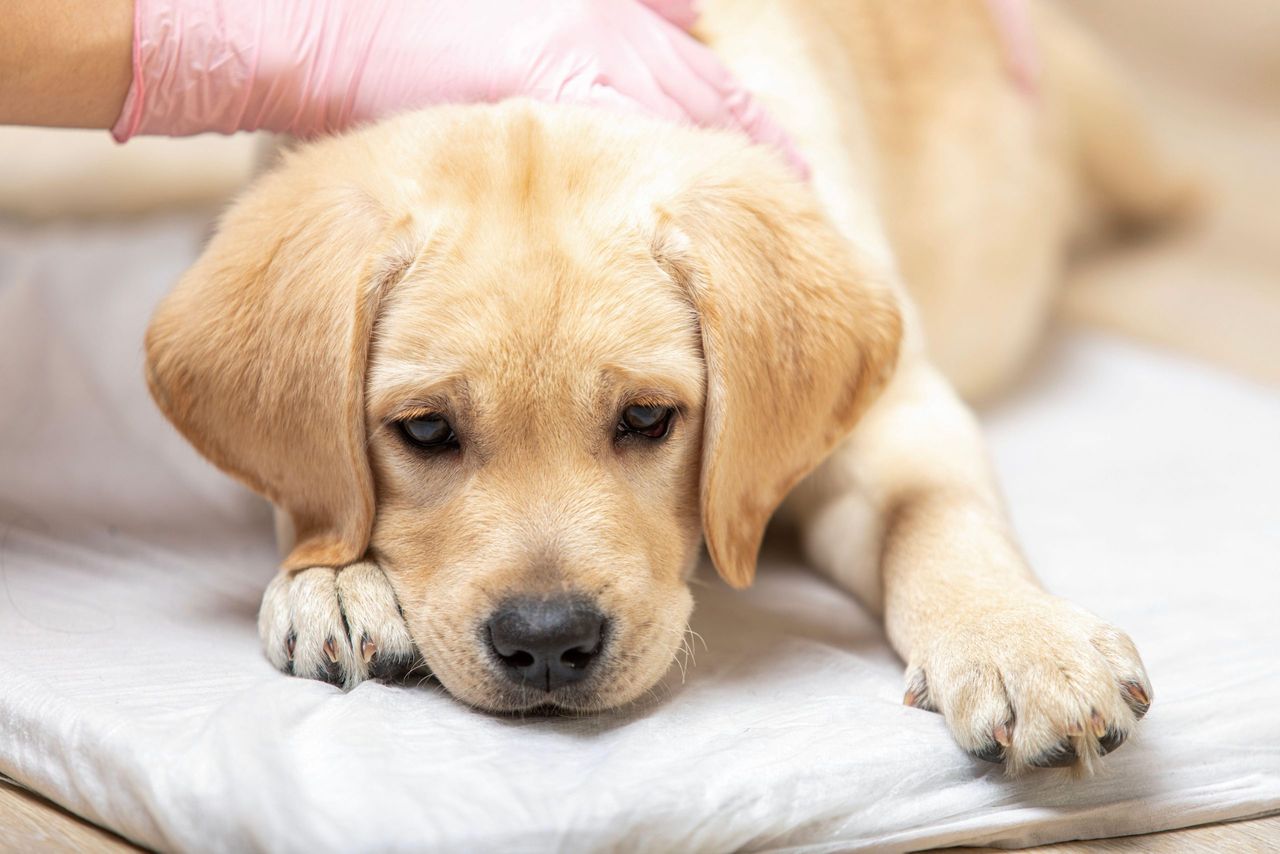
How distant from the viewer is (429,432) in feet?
8.09

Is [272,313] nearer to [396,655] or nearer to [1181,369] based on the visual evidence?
[396,655]

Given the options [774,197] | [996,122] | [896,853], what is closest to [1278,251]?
[996,122]

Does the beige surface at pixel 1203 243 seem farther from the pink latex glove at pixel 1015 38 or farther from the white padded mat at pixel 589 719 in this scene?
the pink latex glove at pixel 1015 38

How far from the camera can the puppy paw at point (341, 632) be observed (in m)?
2.46

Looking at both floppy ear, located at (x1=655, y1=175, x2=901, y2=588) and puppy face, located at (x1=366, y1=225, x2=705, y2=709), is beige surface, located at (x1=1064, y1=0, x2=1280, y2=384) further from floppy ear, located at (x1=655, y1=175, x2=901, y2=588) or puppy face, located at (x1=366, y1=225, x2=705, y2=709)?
puppy face, located at (x1=366, y1=225, x2=705, y2=709)

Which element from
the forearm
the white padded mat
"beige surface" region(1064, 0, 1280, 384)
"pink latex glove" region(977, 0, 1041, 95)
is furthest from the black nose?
"beige surface" region(1064, 0, 1280, 384)

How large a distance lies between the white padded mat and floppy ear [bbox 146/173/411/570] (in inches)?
13.0

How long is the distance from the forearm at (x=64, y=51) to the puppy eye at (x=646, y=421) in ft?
4.56

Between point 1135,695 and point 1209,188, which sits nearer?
point 1135,695

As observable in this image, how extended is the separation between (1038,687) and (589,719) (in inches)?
29.8

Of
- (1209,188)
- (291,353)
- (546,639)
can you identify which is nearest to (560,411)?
(546,639)

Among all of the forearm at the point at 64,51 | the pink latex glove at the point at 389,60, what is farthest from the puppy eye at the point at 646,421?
the forearm at the point at 64,51

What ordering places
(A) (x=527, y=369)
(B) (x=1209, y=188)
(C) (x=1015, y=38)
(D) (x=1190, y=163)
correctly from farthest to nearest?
(D) (x=1190, y=163) → (B) (x=1209, y=188) → (C) (x=1015, y=38) → (A) (x=527, y=369)

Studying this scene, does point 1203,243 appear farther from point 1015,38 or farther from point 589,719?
point 589,719
